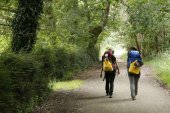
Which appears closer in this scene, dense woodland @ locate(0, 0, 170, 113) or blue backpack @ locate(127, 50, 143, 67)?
dense woodland @ locate(0, 0, 170, 113)

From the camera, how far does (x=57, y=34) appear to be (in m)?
27.1

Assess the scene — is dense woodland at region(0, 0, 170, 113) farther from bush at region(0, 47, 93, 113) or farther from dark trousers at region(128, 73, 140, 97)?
dark trousers at region(128, 73, 140, 97)

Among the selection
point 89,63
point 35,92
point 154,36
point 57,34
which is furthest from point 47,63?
point 154,36

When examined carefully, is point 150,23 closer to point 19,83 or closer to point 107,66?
point 107,66

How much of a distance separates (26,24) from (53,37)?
1013 centimetres

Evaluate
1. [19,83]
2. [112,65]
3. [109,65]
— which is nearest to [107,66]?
[109,65]

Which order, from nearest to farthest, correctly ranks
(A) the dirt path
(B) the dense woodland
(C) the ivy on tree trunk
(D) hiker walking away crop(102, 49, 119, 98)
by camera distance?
(B) the dense woodland → (A) the dirt path → (D) hiker walking away crop(102, 49, 119, 98) → (C) the ivy on tree trunk

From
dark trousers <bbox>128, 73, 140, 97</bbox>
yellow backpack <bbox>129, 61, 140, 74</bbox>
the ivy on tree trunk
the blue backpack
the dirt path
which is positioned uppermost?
the ivy on tree trunk

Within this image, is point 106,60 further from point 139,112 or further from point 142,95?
point 139,112

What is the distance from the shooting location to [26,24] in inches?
663

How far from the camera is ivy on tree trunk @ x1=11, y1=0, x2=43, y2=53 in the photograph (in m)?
16.7

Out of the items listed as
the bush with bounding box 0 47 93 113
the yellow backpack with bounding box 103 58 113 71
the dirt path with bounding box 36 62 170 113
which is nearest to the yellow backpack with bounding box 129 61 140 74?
the yellow backpack with bounding box 103 58 113 71

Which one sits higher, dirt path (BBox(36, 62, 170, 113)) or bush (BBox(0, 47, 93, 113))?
bush (BBox(0, 47, 93, 113))

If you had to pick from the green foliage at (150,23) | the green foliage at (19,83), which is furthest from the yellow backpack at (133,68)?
the green foliage at (150,23)
